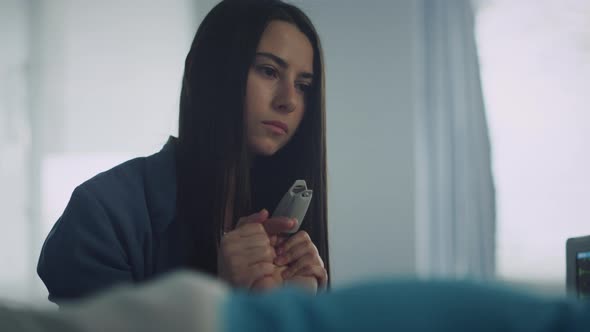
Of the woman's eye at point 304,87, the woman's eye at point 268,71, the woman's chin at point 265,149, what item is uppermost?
the woman's eye at point 268,71

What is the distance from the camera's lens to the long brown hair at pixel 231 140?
1218 mm

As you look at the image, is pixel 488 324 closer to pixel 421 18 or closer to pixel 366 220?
pixel 366 220

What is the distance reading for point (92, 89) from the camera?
5.80 ft

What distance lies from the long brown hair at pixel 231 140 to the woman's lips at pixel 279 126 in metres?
0.02

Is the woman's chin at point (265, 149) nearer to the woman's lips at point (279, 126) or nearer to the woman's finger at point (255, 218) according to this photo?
the woman's lips at point (279, 126)

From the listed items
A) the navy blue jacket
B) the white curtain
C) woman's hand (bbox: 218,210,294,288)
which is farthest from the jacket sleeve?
the white curtain

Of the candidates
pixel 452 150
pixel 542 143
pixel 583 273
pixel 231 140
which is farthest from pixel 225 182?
pixel 542 143

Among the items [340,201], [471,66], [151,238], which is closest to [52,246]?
[151,238]

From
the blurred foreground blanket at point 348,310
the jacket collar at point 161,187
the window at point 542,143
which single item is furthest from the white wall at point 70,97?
the blurred foreground blanket at point 348,310

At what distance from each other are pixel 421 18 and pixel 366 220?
605 mm

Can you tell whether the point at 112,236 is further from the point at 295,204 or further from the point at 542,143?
the point at 542,143

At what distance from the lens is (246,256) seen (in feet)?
3.46

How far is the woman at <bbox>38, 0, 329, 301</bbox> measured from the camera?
1.02m

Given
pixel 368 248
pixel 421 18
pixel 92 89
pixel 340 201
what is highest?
pixel 421 18
